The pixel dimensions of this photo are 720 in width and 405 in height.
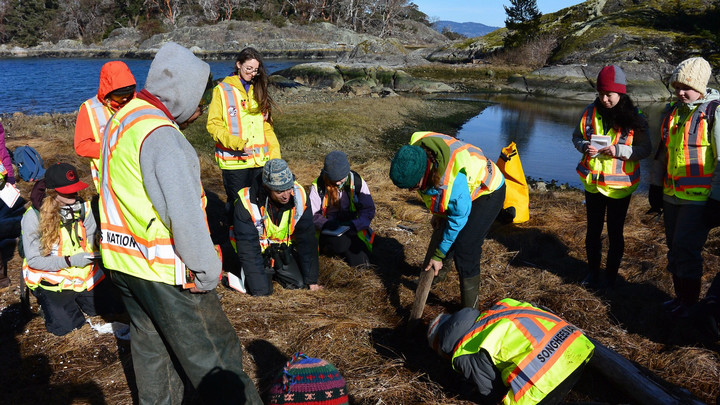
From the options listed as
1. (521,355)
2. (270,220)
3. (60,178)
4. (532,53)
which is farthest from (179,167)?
(532,53)

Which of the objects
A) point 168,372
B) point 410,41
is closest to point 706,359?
point 168,372

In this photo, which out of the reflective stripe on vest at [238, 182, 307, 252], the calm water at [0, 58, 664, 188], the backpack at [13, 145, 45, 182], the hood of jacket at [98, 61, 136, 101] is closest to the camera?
the hood of jacket at [98, 61, 136, 101]

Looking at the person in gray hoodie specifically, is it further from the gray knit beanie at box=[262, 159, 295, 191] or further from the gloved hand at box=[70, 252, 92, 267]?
the gloved hand at box=[70, 252, 92, 267]

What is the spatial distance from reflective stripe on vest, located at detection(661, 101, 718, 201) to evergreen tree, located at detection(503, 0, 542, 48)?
1462 inches

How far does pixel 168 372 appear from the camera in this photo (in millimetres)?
2467

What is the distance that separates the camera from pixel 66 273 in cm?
361

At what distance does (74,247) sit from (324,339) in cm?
204

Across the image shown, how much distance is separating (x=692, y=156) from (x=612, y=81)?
0.79m

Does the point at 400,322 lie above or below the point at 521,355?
below

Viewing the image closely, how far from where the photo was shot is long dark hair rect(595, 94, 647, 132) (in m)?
3.73

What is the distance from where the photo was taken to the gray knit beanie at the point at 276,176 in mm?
3662

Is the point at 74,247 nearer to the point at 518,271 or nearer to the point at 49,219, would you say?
the point at 49,219

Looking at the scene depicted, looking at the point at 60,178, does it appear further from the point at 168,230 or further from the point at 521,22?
the point at 521,22

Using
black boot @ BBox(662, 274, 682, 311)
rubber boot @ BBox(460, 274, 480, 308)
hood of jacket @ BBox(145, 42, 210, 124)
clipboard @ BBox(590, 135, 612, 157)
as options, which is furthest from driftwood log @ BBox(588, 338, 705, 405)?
hood of jacket @ BBox(145, 42, 210, 124)
